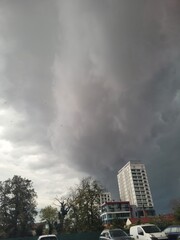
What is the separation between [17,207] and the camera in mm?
65438

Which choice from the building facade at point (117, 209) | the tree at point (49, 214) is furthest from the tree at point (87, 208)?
the building facade at point (117, 209)

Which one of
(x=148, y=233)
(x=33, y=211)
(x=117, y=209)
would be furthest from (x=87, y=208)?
(x=117, y=209)

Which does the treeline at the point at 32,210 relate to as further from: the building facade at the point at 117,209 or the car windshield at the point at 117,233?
the building facade at the point at 117,209

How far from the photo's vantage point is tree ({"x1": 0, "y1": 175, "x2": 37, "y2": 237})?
2470 inches

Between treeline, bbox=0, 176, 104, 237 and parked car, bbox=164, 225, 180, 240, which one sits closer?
parked car, bbox=164, 225, 180, 240

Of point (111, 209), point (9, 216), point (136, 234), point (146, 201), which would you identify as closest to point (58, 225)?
point (9, 216)

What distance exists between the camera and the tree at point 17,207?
6275cm

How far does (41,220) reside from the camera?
88.9 metres

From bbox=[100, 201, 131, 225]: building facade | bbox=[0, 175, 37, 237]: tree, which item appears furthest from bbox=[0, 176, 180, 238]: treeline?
bbox=[100, 201, 131, 225]: building facade

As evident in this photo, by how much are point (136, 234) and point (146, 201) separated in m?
187

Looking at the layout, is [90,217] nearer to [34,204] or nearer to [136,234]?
[34,204]

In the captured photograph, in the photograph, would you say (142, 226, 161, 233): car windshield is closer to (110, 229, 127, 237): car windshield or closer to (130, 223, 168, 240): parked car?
(130, 223, 168, 240): parked car

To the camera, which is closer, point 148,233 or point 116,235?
point 148,233

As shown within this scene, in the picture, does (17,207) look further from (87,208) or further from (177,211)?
(177,211)
